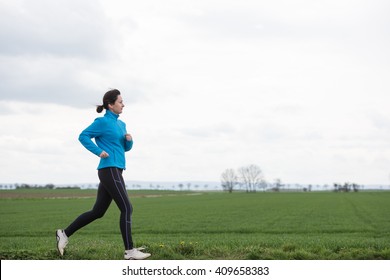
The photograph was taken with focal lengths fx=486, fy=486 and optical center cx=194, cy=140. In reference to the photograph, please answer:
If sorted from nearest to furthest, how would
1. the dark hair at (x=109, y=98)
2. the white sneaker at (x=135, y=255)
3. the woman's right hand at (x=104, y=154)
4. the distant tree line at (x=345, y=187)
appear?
the woman's right hand at (x=104, y=154) → the white sneaker at (x=135, y=255) → the dark hair at (x=109, y=98) → the distant tree line at (x=345, y=187)

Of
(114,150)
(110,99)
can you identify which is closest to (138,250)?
(114,150)

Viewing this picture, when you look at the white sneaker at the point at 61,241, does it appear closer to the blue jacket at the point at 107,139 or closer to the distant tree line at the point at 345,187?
the blue jacket at the point at 107,139

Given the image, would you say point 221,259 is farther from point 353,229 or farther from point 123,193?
point 353,229

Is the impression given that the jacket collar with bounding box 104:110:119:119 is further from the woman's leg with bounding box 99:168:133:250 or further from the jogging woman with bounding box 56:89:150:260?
the woman's leg with bounding box 99:168:133:250

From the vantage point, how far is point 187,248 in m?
8.16

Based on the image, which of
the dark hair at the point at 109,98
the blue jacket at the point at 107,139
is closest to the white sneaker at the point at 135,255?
the blue jacket at the point at 107,139

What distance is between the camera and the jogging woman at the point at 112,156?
743cm

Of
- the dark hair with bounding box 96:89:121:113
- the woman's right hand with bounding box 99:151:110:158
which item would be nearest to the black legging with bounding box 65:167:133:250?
the woman's right hand with bounding box 99:151:110:158

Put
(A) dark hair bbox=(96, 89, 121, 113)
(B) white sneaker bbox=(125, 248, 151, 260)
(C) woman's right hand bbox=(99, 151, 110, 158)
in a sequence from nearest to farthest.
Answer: (C) woman's right hand bbox=(99, 151, 110, 158), (B) white sneaker bbox=(125, 248, 151, 260), (A) dark hair bbox=(96, 89, 121, 113)

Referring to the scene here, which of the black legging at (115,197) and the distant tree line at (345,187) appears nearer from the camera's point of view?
the black legging at (115,197)

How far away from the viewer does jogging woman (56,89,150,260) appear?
7426 millimetres

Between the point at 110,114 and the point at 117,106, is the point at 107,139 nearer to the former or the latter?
the point at 110,114

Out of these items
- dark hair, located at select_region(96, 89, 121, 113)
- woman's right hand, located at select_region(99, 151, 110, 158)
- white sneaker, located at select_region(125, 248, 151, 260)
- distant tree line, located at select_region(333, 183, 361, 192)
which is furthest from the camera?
distant tree line, located at select_region(333, 183, 361, 192)

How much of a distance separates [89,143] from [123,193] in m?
0.92
